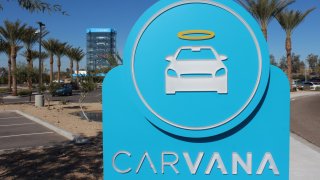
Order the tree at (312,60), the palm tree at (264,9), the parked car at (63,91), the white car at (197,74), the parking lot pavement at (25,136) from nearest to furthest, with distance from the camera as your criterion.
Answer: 1. the white car at (197,74)
2. the parking lot pavement at (25,136)
3. the palm tree at (264,9)
4. the parked car at (63,91)
5. the tree at (312,60)

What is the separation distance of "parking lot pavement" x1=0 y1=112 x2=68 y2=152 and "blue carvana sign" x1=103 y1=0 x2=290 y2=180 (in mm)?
7116

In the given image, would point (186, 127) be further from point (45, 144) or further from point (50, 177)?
point (45, 144)

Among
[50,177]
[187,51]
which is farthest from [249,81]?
[50,177]

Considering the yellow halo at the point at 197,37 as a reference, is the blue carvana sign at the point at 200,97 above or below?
below

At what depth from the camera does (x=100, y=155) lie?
820cm

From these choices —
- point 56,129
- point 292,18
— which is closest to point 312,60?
point 292,18

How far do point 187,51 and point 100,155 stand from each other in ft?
A: 17.6

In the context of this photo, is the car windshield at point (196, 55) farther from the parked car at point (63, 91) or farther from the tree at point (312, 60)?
the tree at point (312, 60)

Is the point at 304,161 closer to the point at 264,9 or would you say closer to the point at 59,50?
the point at 264,9

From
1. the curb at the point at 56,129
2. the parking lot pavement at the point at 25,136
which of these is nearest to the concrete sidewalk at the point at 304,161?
the curb at the point at 56,129

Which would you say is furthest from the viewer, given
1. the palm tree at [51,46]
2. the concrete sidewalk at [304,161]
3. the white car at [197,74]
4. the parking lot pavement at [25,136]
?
the palm tree at [51,46]

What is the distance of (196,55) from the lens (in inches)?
135

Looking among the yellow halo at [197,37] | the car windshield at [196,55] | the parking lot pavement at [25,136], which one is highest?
the yellow halo at [197,37]

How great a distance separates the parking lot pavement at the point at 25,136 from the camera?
10.2m
